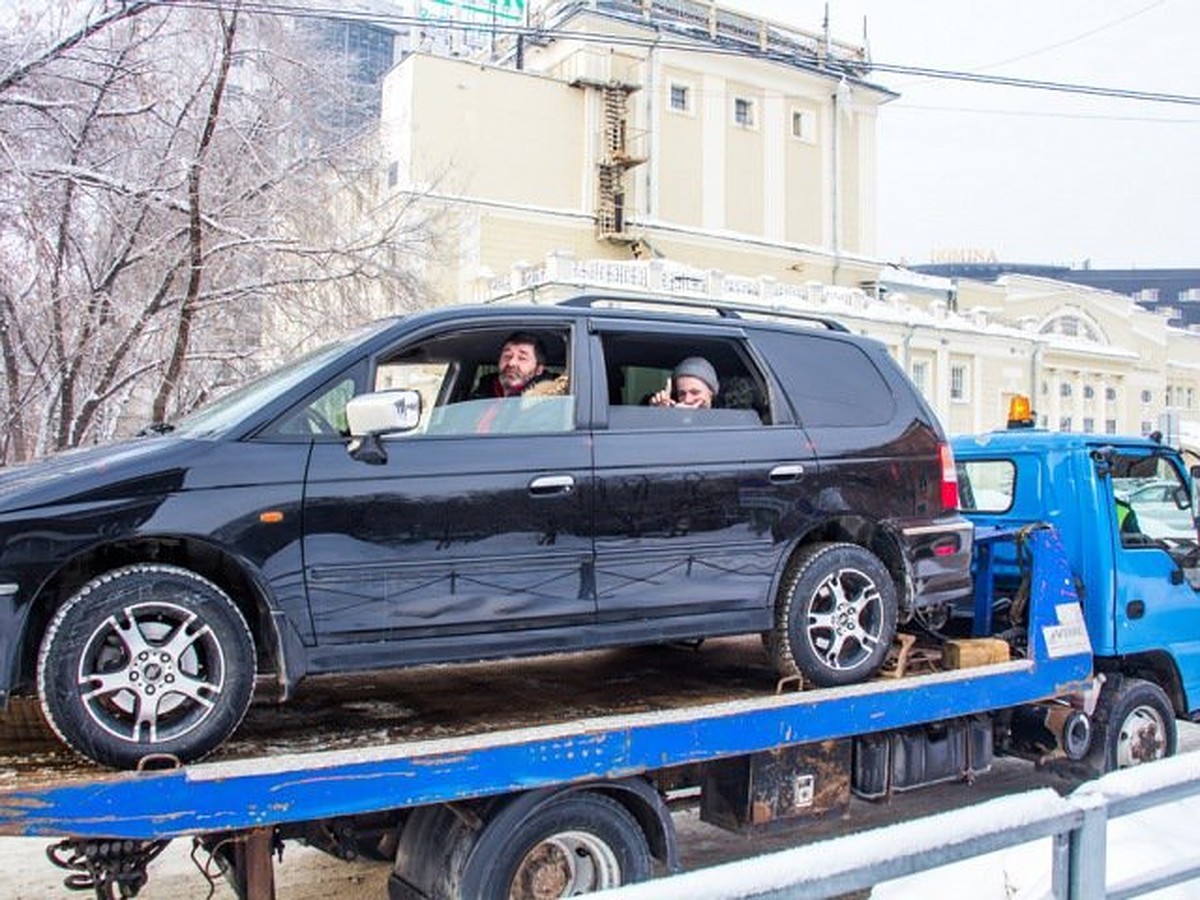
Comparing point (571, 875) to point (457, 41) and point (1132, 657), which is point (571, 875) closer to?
point (1132, 657)

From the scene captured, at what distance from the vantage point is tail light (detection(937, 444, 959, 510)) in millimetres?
5949

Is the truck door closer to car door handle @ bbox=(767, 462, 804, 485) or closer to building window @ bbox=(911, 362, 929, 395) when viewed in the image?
car door handle @ bbox=(767, 462, 804, 485)

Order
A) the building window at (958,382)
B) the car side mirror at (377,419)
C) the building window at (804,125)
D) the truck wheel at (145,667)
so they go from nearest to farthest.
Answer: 1. the truck wheel at (145,667)
2. the car side mirror at (377,419)
3. the building window at (958,382)
4. the building window at (804,125)

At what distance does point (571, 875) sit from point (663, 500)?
1621 millimetres

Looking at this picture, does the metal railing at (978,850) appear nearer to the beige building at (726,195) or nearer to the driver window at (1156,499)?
the driver window at (1156,499)

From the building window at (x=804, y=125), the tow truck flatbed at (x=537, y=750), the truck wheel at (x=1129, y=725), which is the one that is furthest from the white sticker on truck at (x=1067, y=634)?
the building window at (x=804, y=125)

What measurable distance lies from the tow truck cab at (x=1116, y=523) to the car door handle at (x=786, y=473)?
2.25m

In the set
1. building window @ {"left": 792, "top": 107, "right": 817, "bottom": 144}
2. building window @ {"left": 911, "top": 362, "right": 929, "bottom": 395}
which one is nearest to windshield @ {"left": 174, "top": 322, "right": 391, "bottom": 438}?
building window @ {"left": 911, "top": 362, "right": 929, "bottom": 395}

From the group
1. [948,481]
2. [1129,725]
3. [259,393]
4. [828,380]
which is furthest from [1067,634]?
[259,393]

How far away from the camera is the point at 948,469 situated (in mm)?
6004

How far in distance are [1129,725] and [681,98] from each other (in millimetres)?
44951

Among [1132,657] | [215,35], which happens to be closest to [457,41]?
[215,35]

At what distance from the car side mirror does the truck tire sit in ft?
4.67

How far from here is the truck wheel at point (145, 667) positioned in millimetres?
3623
